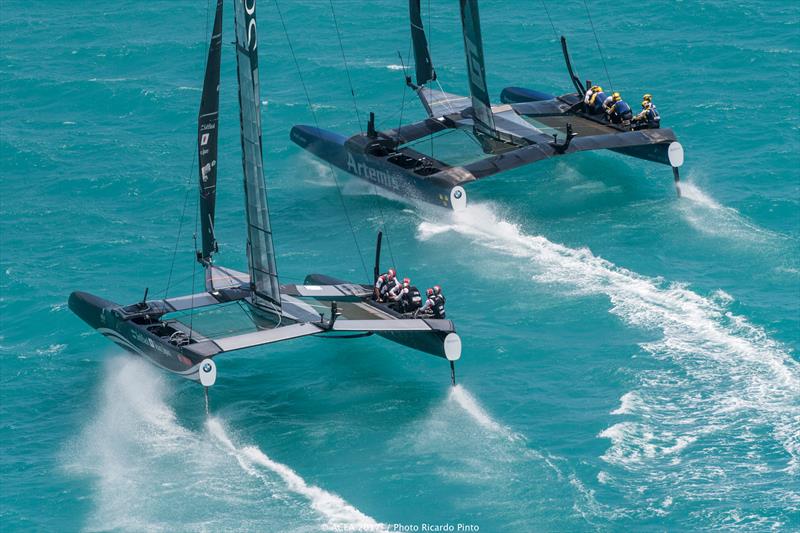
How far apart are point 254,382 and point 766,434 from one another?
36.6 ft

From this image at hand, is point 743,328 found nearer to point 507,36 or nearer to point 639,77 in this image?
point 639,77

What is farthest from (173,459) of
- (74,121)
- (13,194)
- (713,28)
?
(713,28)

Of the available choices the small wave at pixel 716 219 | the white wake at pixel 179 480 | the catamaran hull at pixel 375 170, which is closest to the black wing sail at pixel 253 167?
the white wake at pixel 179 480

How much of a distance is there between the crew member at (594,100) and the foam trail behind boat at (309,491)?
59.4 ft

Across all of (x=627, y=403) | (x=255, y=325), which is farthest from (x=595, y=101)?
(x=255, y=325)

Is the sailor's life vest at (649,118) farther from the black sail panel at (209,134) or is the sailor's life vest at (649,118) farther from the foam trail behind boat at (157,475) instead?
the foam trail behind boat at (157,475)

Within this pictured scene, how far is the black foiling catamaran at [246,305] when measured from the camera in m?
31.9

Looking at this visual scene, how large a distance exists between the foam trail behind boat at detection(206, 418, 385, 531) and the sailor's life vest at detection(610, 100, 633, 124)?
17538 millimetres

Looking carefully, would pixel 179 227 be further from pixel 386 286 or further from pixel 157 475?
pixel 157 475

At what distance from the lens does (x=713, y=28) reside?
54594 mm

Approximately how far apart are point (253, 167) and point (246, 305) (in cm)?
324

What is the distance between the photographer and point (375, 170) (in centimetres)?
4375

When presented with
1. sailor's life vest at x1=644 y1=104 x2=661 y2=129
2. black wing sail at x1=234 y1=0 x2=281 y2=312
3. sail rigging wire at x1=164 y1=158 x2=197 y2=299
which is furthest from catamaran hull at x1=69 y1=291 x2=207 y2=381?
sailor's life vest at x1=644 y1=104 x2=661 y2=129

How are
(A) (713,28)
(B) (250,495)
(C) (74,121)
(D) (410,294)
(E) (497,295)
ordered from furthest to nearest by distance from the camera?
(A) (713,28), (C) (74,121), (E) (497,295), (D) (410,294), (B) (250,495)
